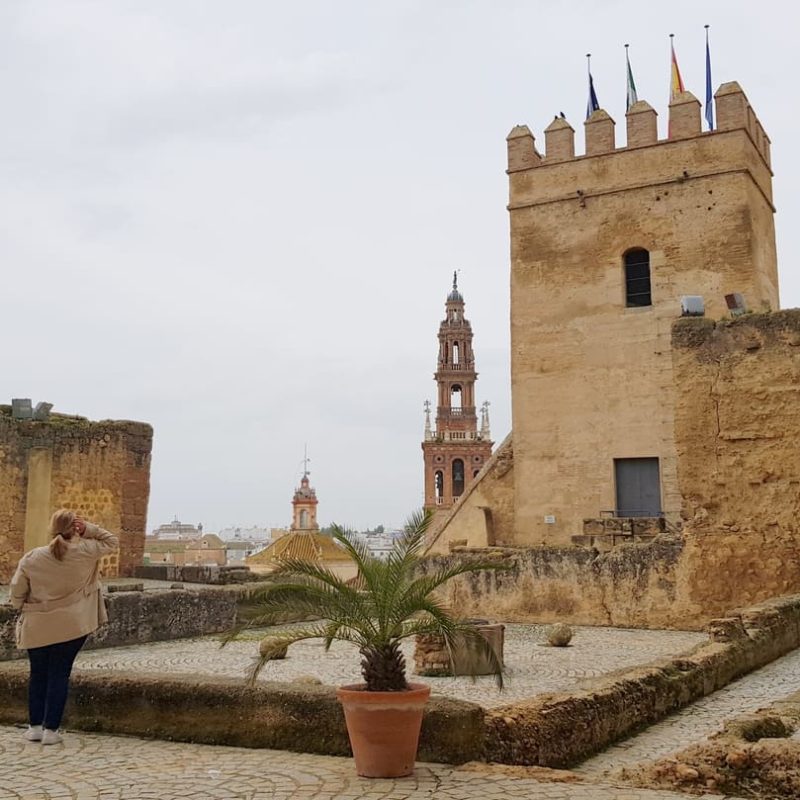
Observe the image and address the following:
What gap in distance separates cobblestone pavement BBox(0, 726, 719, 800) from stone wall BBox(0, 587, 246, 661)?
20.1ft

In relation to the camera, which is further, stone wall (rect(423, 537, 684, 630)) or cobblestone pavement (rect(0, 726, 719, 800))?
stone wall (rect(423, 537, 684, 630))

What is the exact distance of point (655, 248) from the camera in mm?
23125

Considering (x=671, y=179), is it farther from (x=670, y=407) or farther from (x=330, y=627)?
(x=330, y=627)

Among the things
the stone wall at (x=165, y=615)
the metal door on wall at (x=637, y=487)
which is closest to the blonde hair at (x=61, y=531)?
the stone wall at (x=165, y=615)

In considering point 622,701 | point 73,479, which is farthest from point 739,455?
point 73,479

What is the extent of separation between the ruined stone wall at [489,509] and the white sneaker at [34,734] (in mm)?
18746

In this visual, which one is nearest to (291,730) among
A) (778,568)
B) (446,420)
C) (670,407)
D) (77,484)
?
(778,568)

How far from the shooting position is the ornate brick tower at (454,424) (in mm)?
64938

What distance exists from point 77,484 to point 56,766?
1335 centimetres

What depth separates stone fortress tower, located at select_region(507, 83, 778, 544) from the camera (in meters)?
22.4

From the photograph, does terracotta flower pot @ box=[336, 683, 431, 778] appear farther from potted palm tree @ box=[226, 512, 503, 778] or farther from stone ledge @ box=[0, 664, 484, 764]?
stone ledge @ box=[0, 664, 484, 764]

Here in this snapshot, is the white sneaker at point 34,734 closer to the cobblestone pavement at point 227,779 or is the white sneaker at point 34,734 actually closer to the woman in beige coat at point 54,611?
the woman in beige coat at point 54,611

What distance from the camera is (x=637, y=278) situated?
77.2ft

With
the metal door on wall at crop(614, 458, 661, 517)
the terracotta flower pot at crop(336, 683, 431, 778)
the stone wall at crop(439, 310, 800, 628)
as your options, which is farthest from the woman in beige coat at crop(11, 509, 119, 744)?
the metal door on wall at crop(614, 458, 661, 517)
